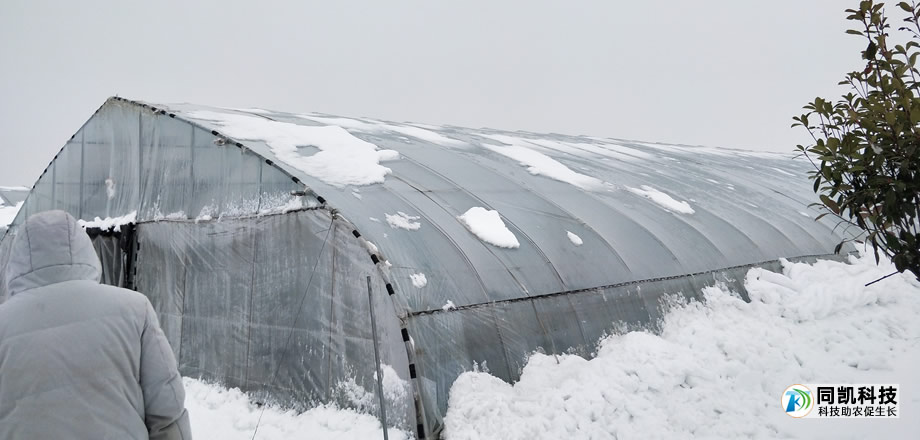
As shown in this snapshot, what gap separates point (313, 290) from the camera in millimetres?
4625

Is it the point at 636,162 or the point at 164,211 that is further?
the point at 636,162

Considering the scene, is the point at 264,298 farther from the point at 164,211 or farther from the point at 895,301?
the point at 895,301

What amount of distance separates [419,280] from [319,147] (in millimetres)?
2107

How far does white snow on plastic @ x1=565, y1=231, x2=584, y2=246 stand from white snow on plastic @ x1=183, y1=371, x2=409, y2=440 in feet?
7.63

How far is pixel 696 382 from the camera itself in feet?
15.7

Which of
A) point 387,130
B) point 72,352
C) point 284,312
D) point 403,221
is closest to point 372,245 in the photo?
point 403,221

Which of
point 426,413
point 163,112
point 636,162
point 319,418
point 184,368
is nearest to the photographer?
point 426,413

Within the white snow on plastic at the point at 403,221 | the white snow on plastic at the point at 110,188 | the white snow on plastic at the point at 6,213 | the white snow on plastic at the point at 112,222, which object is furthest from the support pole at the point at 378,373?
the white snow on plastic at the point at 6,213

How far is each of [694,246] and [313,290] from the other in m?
4.02

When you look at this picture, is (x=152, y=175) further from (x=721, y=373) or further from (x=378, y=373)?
(x=721, y=373)

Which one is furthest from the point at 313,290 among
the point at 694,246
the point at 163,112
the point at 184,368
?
the point at 694,246

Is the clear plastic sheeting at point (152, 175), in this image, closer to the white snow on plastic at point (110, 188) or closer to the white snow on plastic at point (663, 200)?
the white snow on plastic at point (110, 188)

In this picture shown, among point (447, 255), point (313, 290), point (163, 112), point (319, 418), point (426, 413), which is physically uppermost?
point (163, 112)

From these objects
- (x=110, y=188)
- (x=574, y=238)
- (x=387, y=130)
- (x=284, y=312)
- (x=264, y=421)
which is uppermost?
(x=387, y=130)
